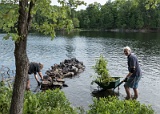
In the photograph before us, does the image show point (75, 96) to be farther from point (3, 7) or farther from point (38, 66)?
point (3, 7)

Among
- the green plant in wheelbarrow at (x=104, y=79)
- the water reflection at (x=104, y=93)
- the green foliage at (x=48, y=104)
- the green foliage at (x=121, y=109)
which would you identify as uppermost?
the green foliage at (x=121, y=109)

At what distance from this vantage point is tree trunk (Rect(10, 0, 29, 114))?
5.36 meters

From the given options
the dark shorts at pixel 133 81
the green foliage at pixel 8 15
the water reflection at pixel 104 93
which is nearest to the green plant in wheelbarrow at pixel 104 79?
the water reflection at pixel 104 93

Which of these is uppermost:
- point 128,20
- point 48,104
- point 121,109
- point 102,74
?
point 128,20

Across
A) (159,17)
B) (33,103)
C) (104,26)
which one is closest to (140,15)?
(159,17)

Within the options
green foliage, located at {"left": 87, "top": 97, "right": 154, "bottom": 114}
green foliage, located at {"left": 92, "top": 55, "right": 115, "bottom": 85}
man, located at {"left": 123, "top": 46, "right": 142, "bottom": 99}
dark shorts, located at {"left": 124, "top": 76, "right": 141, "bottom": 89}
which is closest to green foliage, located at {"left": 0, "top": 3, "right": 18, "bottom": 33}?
green foliage, located at {"left": 87, "top": 97, "right": 154, "bottom": 114}

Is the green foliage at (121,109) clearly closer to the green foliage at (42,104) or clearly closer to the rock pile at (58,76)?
the green foliage at (42,104)

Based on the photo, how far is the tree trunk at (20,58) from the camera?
17.6 feet

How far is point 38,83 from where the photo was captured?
17.6 m

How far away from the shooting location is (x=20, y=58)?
5.58 metres

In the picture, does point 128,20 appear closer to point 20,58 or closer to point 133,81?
point 133,81

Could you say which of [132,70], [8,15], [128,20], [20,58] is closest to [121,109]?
[20,58]

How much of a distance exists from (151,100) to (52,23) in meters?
10.3

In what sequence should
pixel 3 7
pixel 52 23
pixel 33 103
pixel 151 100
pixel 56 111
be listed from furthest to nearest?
pixel 151 100 < pixel 33 103 < pixel 56 111 < pixel 52 23 < pixel 3 7
